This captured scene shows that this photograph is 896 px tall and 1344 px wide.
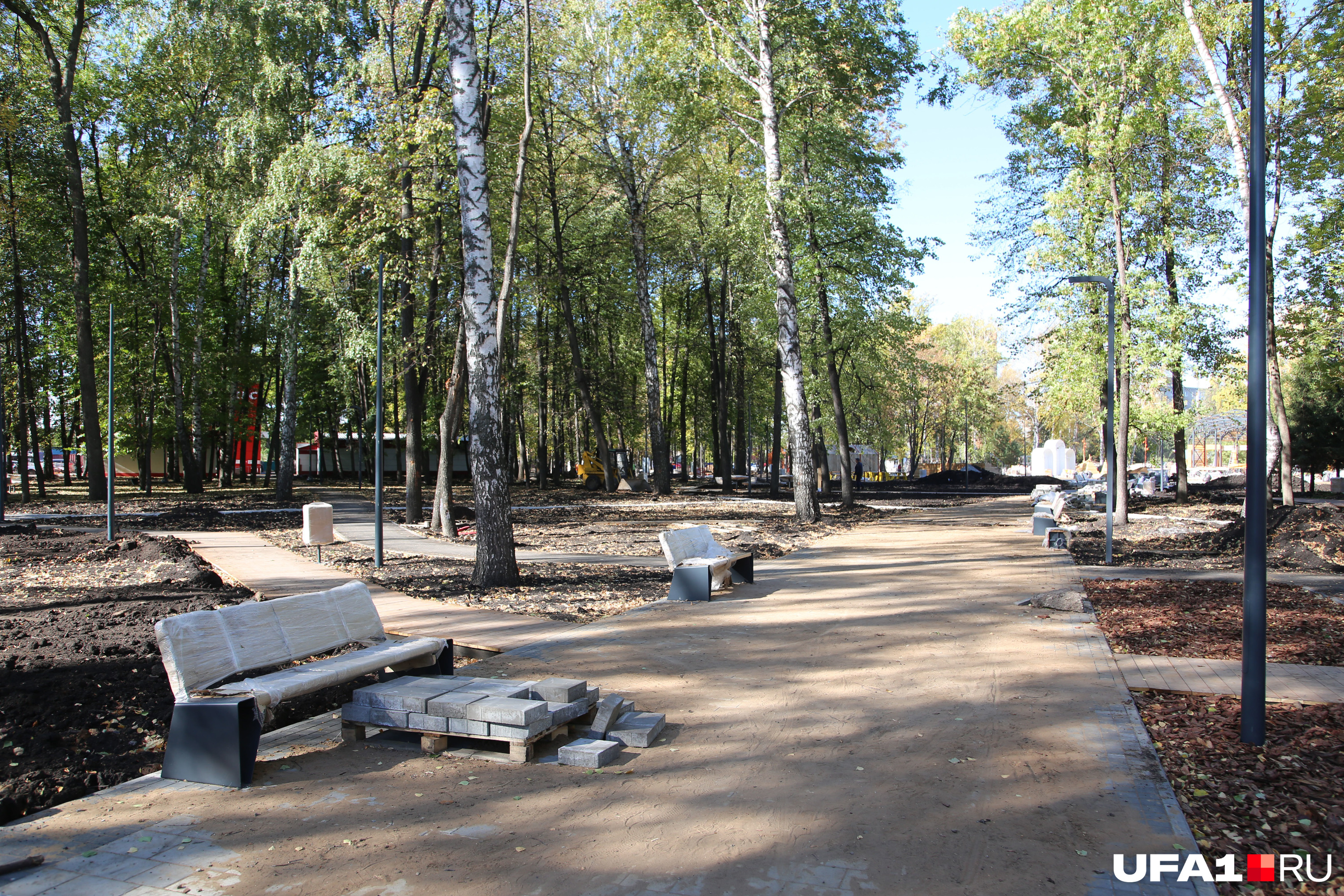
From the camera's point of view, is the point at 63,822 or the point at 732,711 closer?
the point at 63,822

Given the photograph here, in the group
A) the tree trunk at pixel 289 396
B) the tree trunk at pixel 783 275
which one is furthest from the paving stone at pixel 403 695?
the tree trunk at pixel 289 396

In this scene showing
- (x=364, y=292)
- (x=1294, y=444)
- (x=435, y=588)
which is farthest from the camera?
(x=1294, y=444)

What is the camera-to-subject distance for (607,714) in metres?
5.05

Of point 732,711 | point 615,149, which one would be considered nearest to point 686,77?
point 615,149

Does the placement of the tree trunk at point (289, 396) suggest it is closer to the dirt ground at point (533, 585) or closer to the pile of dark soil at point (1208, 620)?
the dirt ground at point (533, 585)

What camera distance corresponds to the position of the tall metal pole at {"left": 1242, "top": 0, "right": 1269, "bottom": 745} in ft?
16.0

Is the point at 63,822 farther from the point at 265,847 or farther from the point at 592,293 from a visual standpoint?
the point at 592,293

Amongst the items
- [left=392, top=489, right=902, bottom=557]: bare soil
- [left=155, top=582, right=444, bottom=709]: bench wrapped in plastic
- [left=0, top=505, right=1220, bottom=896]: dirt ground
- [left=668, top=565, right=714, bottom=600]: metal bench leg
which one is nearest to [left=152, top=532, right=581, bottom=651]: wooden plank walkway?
[left=0, top=505, right=1220, bottom=896]: dirt ground

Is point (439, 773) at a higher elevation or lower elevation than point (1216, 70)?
lower

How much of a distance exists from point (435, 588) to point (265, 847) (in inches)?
284

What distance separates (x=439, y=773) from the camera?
4.58 m

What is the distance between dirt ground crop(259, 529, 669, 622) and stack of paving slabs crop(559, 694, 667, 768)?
146 inches

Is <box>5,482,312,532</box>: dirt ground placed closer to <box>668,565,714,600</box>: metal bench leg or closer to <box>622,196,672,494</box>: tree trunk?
<box>622,196,672,494</box>: tree trunk

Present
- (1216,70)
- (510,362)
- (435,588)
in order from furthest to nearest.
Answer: (510,362), (1216,70), (435,588)
